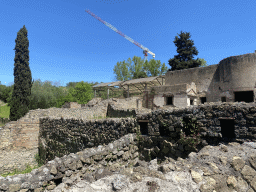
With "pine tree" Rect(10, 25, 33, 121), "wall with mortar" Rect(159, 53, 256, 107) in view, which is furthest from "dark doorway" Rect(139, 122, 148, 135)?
"pine tree" Rect(10, 25, 33, 121)

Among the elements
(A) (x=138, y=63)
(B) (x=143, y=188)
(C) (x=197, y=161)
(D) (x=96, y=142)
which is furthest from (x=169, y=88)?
(A) (x=138, y=63)

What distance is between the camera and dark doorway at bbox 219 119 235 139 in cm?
420

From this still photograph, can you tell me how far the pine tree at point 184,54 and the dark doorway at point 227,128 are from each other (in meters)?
24.7

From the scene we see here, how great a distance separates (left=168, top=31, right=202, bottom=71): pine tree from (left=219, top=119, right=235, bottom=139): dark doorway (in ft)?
80.9

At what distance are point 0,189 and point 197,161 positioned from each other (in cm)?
389

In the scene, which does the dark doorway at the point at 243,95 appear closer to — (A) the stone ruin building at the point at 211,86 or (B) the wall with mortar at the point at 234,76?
(A) the stone ruin building at the point at 211,86

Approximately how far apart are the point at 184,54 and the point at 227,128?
2697 cm

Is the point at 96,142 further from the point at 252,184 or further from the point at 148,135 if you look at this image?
the point at 252,184

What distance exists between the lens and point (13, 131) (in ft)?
30.7

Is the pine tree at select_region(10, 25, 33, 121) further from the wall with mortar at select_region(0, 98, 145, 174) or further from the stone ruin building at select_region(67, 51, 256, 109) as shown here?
the stone ruin building at select_region(67, 51, 256, 109)

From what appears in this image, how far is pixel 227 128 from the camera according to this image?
4.32 meters

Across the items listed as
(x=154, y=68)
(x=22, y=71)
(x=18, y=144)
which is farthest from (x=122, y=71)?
(x=18, y=144)

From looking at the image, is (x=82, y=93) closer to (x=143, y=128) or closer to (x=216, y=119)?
(x=143, y=128)

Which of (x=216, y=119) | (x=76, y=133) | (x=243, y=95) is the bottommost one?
(x=76, y=133)
